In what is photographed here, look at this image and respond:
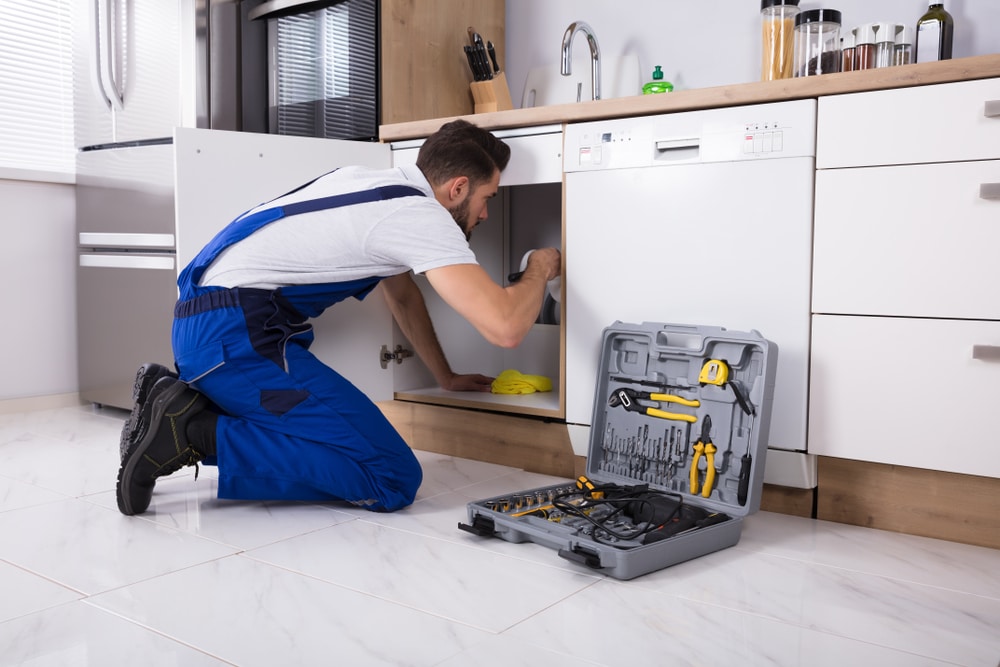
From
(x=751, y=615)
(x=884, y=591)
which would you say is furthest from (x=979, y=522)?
(x=751, y=615)

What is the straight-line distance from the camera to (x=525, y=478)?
2.12 metres

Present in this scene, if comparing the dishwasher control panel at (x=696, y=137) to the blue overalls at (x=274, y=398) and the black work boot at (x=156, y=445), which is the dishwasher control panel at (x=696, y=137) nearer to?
the blue overalls at (x=274, y=398)

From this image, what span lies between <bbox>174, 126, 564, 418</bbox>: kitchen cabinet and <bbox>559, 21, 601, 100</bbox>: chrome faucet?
1.23 ft

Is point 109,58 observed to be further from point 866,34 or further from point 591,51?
→ point 866,34

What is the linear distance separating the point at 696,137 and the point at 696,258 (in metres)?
0.25

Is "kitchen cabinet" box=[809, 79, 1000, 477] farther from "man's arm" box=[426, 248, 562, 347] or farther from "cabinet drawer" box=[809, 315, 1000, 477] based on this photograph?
"man's arm" box=[426, 248, 562, 347]

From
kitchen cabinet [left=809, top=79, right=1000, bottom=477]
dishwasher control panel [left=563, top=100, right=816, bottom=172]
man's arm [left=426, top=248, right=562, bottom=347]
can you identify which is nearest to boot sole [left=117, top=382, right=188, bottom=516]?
man's arm [left=426, top=248, right=562, bottom=347]

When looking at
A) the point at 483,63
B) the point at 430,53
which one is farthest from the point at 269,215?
the point at 483,63

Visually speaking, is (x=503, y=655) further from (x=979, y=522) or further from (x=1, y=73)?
(x=1, y=73)

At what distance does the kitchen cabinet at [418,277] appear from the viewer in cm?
191

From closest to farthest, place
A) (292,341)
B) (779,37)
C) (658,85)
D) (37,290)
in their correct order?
(292,341) < (779,37) < (658,85) < (37,290)

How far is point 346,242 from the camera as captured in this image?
1.73m

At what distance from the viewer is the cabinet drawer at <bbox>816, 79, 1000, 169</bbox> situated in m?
1.50

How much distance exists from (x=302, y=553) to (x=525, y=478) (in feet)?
2.31
